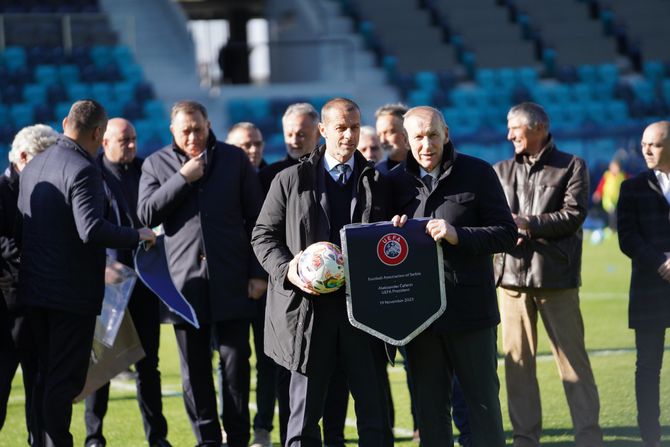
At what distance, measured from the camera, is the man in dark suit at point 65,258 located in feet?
19.3

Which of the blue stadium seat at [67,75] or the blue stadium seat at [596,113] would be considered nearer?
the blue stadium seat at [67,75]

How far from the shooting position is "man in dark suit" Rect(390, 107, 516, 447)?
5.15 meters

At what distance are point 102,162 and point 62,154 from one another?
138cm

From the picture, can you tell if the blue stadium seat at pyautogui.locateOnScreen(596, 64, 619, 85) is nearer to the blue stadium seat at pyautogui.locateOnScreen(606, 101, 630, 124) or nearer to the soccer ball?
the blue stadium seat at pyautogui.locateOnScreen(606, 101, 630, 124)

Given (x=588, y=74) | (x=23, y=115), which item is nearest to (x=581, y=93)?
(x=588, y=74)

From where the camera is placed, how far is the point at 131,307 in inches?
281

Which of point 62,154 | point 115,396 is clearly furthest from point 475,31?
point 62,154

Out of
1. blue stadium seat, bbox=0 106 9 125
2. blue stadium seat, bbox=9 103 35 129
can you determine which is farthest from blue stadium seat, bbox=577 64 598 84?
blue stadium seat, bbox=0 106 9 125

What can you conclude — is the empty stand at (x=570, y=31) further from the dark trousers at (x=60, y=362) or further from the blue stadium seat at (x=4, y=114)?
the dark trousers at (x=60, y=362)

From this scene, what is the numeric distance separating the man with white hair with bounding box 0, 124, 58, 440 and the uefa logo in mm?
2588

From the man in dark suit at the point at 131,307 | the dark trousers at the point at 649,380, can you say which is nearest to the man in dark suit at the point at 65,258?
the man in dark suit at the point at 131,307

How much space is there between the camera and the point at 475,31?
31.2 meters

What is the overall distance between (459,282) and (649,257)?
155 cm

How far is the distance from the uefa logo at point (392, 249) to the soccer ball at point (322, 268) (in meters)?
0.20
